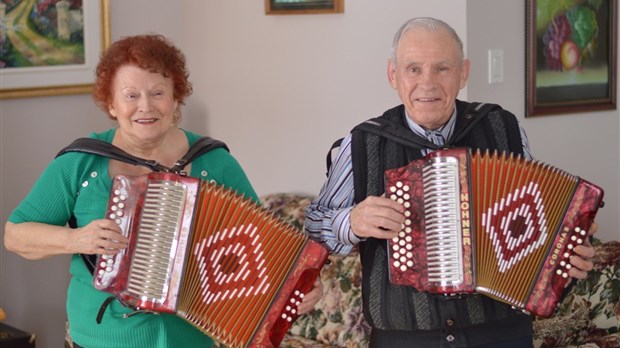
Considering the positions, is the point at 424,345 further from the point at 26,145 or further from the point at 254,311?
the point at 26,145

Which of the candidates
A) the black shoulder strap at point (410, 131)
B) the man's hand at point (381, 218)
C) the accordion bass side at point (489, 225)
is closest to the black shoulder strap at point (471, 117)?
the black shoulder strap at point (410, 131)

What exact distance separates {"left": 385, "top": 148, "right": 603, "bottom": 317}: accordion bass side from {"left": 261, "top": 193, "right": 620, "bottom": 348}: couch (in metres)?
0.49

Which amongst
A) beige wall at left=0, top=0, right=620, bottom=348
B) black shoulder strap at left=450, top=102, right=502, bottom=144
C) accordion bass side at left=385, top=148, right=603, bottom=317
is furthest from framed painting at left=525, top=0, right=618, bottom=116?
accordion bass side at left=385, top=148, right=603, bottom=317

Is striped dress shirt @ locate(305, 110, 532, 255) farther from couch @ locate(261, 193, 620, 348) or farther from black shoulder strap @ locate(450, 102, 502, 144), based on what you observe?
couch @ locate(261, 193, 620, 348)

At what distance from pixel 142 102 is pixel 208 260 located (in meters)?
0.39

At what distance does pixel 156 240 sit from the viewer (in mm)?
2229

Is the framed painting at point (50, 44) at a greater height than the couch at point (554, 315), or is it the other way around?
the framed painting at point (50, 44)

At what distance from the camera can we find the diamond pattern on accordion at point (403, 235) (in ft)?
7.15

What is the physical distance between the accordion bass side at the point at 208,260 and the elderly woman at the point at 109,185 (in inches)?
3.5

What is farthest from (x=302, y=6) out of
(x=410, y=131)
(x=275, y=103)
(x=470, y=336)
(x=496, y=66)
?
(x=470, y=336)

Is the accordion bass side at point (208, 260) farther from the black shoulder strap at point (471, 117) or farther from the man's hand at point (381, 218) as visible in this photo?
the black shoulder strap at point (471, 117)

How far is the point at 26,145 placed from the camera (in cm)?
429

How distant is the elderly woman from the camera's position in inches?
92.5

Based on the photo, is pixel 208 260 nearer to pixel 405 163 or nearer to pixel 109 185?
pixel 109 185
